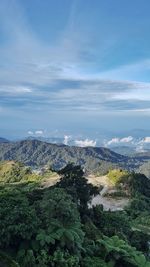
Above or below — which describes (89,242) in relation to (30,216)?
below

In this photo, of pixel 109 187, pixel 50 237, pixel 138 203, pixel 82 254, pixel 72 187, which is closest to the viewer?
pixel 50 237

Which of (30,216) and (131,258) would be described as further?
(131,258)

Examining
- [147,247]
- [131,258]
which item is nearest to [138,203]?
[147,247]

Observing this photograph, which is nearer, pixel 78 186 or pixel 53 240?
pixel 53 240

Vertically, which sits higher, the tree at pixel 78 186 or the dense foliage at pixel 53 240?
the tree at pixel 78 186

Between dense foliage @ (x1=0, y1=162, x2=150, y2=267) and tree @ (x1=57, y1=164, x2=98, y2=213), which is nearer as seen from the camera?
dense foliage @ (x1=0, y1=162, x2=150, y2=267)

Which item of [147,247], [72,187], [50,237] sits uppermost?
[72,187]

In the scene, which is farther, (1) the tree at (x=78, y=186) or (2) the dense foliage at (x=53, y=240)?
(1) the tree at (x=78, y=186)

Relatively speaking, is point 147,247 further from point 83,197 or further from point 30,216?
point 30,216

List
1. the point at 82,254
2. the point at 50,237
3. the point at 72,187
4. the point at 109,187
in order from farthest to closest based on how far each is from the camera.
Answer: the point at 109,187, the point at 72,187, the point at 82,254, the point at 50,237

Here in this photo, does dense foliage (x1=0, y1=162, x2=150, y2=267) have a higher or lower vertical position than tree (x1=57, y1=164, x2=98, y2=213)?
lower

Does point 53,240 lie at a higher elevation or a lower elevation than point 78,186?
lower
